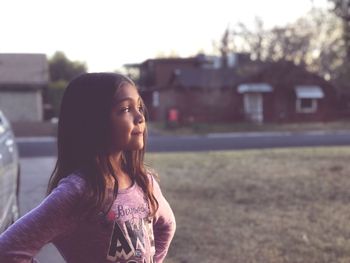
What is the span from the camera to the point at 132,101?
1.71 meters

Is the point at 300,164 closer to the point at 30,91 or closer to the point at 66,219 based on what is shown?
the point at 66,219

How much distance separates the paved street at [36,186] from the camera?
15.2ft

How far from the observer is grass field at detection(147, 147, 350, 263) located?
473cm

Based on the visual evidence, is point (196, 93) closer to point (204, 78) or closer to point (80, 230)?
point (204, 78)

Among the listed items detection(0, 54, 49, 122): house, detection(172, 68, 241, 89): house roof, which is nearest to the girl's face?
detection(0, 54, 49, 122): house

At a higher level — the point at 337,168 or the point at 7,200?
the point at 7,200

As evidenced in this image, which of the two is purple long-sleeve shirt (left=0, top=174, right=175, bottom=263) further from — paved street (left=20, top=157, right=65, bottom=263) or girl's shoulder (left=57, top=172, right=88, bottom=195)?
paved street (left=20, top=157, right=65, bottom=263)

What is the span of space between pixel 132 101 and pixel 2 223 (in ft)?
6.83

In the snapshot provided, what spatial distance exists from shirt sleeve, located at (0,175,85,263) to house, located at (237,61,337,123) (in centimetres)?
3583

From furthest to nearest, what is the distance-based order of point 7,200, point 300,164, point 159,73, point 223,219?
point 159,73 < point 300,164 < point 223,219 < point 7,200

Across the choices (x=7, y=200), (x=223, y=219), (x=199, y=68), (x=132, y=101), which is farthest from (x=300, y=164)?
(x=199, y=68)

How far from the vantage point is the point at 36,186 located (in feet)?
29.1

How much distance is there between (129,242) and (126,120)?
0.40m

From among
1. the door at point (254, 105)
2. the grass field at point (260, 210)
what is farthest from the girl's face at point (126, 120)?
the door at point (254, 105)
